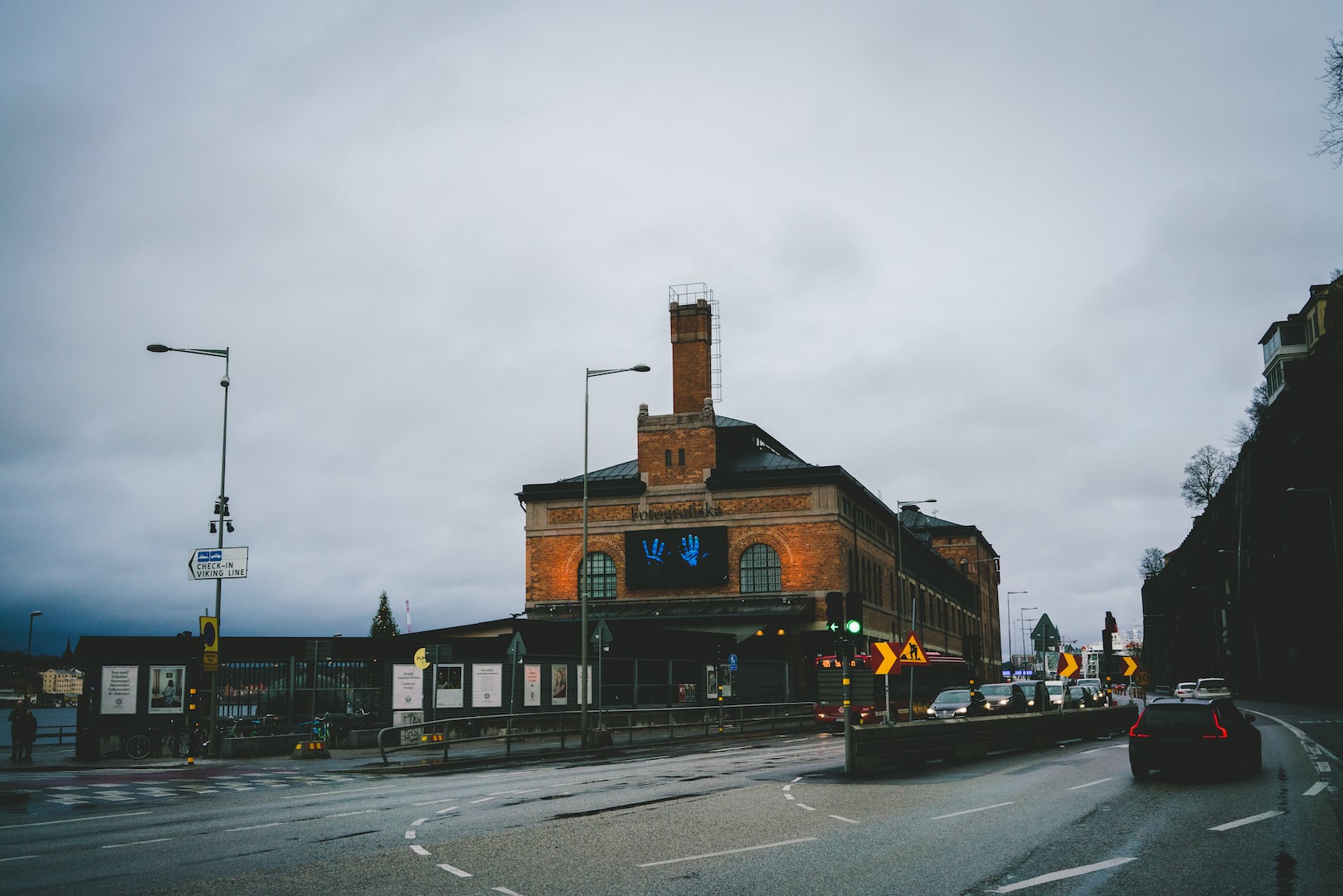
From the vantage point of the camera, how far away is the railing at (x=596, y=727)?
32125mm

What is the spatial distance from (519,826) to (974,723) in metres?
14.6

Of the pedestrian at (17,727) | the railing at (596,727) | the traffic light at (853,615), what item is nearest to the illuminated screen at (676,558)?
the railing at (596,727)

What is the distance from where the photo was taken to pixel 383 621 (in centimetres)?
14150

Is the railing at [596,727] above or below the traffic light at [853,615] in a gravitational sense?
below

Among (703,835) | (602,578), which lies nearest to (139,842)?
(703,835)

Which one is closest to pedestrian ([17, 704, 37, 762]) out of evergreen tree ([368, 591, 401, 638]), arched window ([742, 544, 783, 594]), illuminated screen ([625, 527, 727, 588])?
illuminated screen ([625, 527, 727, 588])

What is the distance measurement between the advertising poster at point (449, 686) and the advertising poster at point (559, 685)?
15.9 ft

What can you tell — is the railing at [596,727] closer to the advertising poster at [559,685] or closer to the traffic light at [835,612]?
the advertising poster at [559,685]

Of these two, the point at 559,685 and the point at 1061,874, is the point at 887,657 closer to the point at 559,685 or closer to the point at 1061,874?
the point at 1061,874

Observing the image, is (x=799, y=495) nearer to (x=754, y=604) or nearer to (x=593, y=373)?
(x=754, y=604)

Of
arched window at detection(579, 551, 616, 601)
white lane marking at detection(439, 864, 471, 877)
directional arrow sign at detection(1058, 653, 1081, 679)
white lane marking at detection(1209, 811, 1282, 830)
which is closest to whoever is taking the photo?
white lane marking at detection(439, 864, 471, 877)

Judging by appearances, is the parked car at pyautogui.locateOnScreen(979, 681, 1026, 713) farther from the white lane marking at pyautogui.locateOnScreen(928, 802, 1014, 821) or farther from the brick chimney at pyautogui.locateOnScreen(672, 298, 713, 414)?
the brick chimney at pyautogui.locateOnScreen(672, 298, 713, 414)

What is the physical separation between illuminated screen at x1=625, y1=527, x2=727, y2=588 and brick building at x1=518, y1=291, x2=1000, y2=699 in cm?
7

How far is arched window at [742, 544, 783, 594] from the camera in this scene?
6819 cm
